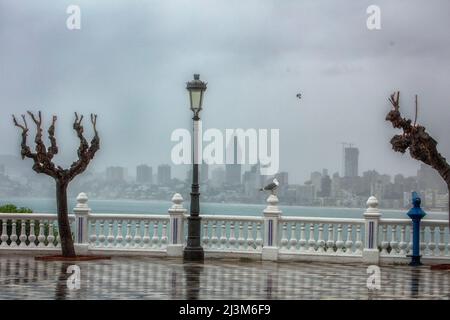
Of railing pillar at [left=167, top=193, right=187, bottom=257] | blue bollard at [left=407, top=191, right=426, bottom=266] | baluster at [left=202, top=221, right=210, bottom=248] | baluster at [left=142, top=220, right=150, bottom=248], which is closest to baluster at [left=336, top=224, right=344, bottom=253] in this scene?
blue bollard at [left=407, top=191, right=426, bottom=266]

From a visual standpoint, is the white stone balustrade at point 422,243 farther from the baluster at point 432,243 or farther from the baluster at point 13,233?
the baluster at point 13,233

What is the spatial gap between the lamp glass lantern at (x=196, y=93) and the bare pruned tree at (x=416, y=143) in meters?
4.78

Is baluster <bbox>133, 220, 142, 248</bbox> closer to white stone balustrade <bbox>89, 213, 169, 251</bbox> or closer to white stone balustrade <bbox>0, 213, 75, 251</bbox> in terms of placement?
white stone balustrade <bbox>89, 213, 169, 251</bbox>

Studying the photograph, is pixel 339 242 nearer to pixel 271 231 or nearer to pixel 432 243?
pixel 271 231

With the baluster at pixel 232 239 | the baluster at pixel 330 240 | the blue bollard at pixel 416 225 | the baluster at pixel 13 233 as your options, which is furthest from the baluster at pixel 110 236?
the blue bollard at pixel 416 225

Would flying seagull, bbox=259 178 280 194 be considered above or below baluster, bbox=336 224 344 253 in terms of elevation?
above

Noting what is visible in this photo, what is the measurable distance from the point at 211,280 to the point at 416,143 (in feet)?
21.4

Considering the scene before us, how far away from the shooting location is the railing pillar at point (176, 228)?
27.6m

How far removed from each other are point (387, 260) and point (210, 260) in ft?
14.2

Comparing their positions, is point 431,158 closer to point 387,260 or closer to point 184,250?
point 387,260

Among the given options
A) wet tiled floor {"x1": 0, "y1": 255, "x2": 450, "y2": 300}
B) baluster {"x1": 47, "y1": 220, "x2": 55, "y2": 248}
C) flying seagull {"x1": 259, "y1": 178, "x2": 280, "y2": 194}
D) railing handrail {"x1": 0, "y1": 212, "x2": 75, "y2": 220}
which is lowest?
wet tiled floor {"x1": 0, "y1": 255, "x2": 450, "y2": 300}

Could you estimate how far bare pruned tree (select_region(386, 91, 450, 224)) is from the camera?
24.9m

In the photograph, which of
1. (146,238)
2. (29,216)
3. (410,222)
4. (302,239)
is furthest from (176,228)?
(410,222)
